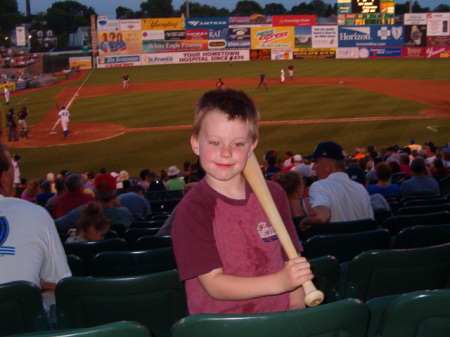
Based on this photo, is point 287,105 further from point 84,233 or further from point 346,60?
point 346,60

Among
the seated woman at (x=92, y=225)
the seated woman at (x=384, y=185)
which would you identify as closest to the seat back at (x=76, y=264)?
the seated woman at (x=92, y=225)

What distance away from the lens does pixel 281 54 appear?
186 feet

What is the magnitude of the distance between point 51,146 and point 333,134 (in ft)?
35.8

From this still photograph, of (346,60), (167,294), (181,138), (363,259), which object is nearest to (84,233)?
(167,294)

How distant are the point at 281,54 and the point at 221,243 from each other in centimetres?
5598

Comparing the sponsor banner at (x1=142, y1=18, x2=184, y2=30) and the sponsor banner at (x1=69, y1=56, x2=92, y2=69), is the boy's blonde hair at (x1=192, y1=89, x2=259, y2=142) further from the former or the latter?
the sponsor banner at (x1=142, y1=18, x2=184, y2=30)

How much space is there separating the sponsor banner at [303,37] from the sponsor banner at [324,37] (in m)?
0.41

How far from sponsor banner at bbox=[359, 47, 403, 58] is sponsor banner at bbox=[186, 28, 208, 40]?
16122mm

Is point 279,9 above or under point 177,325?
above

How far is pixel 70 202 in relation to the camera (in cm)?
795

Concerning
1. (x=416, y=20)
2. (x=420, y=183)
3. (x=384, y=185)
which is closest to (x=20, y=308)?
(x=384, y=185)

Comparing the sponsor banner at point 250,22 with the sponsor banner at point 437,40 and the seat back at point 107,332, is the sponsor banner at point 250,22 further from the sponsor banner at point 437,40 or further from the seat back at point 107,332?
the seat back at point 107,332

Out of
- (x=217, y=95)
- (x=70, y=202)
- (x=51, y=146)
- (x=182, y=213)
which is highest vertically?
(x=217, y=95)

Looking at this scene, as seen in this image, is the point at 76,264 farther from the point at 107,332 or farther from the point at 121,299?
the point at 107,332
